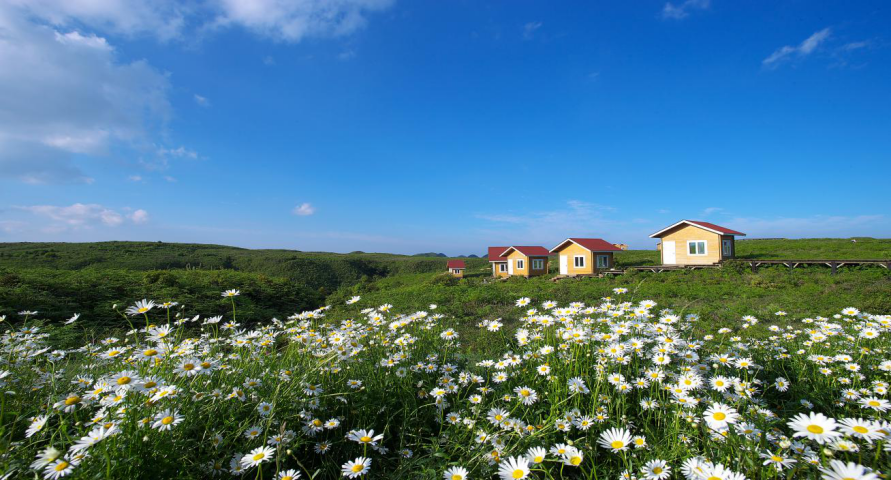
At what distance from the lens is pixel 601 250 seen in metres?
28.5

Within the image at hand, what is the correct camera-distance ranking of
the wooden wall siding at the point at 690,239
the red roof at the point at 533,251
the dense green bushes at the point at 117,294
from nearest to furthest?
the dense green bushes at the point at 117,294 < the wooden wall siding at the point at 690,239 < the red roof at the point at 533,251

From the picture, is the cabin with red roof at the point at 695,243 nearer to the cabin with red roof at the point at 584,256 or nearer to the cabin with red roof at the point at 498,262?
the cabin with red roof at the point at 584,256

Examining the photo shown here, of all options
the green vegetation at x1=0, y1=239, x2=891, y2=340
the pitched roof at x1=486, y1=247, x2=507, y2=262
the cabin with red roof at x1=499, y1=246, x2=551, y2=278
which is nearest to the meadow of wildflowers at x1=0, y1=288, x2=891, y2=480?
the green vegetation at x1=0, y1=239, x2=891, y2=340

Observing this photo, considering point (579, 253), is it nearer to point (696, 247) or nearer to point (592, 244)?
point (592, 244)

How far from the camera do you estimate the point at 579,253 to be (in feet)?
95.4

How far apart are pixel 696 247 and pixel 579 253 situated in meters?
7.87

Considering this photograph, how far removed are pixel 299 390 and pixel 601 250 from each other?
95.2 feet

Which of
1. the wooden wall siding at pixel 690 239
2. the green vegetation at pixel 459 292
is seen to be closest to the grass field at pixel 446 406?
the green vegetation at pixel 459 292

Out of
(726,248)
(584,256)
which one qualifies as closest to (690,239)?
(726,248)

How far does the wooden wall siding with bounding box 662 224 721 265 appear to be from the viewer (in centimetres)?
2539

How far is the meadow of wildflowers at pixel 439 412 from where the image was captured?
1.76 m

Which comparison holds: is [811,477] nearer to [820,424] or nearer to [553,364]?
[820,424]

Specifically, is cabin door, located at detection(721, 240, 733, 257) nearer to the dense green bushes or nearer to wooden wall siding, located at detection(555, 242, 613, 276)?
wooden wall siding, located at detection(555, 242, 613, 276)

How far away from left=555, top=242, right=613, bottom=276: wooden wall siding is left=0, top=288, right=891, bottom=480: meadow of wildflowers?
82.2 ft
